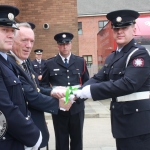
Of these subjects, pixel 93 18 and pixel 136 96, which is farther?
pixel 93 18

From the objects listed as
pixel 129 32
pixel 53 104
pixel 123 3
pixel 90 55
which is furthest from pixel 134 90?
pixel 123 3

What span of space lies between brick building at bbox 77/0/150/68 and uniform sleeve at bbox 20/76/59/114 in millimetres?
30751

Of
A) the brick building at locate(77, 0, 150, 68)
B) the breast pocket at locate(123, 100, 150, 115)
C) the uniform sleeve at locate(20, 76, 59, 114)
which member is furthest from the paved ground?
the brick building at locate(77, 0, 150, 68)

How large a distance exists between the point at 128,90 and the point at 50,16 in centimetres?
656

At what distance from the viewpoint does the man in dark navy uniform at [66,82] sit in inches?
161

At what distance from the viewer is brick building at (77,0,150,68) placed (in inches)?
1324

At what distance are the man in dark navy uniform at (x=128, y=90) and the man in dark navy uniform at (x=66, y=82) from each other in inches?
58.1

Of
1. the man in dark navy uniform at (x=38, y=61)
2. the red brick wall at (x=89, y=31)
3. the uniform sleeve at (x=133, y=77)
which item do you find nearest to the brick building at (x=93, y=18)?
the red brick wall at (x=89, y=31)

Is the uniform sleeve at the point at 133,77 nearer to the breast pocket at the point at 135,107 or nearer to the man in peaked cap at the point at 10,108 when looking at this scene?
the breast pocket at the point at 135,107

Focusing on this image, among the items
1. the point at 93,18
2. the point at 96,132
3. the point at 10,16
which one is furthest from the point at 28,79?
the point at 93,18

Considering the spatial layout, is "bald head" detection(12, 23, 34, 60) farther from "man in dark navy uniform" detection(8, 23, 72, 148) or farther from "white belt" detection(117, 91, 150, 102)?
"white belt" detection(117, 91, 150, 102)

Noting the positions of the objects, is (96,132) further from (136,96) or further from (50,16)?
(50,16)

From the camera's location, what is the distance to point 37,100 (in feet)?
8.57

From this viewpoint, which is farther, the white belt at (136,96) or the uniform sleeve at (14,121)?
the white belt at (136,96)
